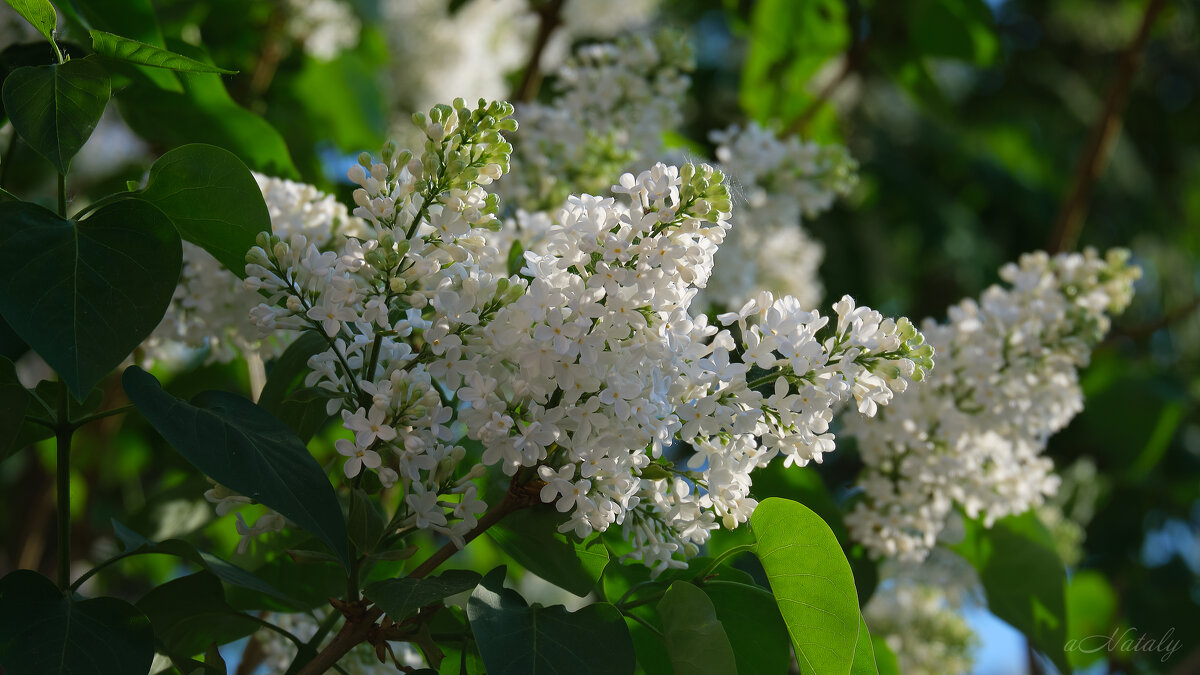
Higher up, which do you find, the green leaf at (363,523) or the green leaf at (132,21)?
the green leaf at (132,21)

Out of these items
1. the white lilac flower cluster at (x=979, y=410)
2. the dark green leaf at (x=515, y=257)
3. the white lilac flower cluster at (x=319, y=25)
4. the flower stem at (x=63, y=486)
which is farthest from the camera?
→ the white lilac flower cluster at (x=319, y=25)

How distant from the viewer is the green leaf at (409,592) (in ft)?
2.12

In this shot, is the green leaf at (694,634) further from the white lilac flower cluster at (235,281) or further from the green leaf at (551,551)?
the white lilac flower cluster at (235,281)

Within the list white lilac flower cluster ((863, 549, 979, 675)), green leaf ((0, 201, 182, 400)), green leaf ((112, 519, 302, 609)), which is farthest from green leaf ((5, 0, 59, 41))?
white lilac flower cluster ((863, 549, 979, 675))

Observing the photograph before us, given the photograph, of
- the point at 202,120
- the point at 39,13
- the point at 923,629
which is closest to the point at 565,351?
the point at 39,13

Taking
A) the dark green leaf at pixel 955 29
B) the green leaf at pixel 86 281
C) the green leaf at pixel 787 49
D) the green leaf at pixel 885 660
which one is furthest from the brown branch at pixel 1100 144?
the green leaf at pixel 86 281

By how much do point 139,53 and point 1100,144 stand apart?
1.83 m

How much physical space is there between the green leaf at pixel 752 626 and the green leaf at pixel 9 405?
51 cm

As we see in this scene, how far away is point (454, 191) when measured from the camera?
0.73m

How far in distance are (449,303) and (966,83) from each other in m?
3.97

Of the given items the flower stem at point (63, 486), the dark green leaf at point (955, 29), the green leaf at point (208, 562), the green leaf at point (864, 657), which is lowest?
the green leaf at point (864, 657)

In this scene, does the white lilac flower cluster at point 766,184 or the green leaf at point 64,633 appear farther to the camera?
the white lilac flower cluster at point 766,184

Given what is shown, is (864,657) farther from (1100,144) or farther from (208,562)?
(1100,144)

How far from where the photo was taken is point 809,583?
0.74 meters
